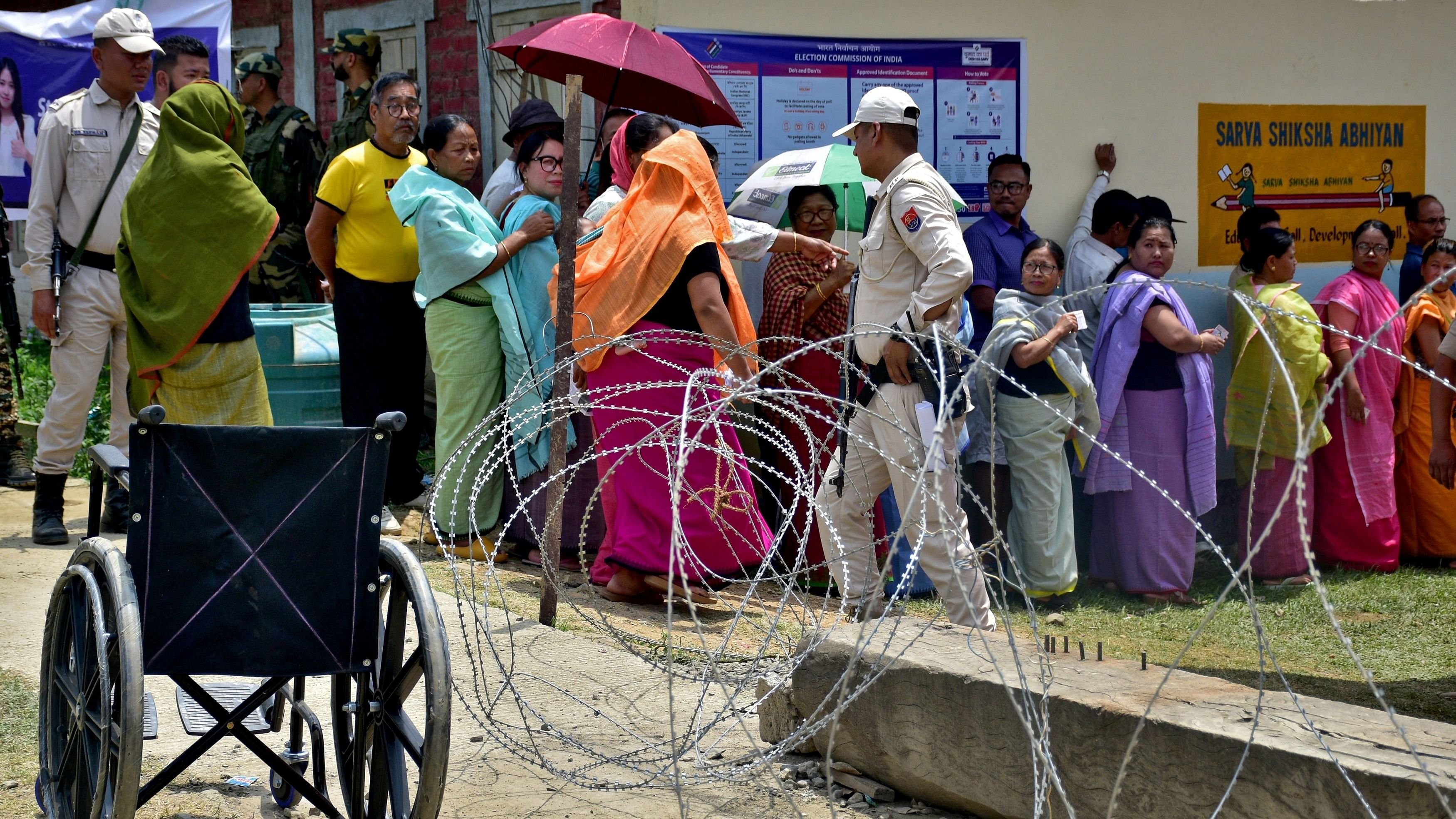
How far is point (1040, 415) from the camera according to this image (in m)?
6.06

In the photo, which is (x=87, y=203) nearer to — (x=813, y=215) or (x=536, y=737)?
(x=813, y=215)

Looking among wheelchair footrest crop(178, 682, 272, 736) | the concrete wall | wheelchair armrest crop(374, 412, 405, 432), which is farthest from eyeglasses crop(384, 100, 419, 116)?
wheelchair armrest crop(374, 412, 405, 432)

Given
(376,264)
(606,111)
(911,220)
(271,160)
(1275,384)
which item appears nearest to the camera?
(911,220)

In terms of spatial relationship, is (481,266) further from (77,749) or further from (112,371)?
(77,749)

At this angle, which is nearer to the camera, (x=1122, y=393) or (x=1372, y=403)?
(x=1122, y=393)

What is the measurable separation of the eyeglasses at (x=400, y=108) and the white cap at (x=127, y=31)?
98 cm

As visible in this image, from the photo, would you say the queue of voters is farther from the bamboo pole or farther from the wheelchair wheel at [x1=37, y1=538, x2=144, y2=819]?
the wheelchair wheel at [x1=37, y1=538, x2=144, y2=819]

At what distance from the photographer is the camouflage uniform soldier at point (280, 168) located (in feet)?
24.7

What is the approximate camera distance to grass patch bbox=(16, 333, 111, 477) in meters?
7.43

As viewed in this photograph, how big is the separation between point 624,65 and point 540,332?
1.34 m

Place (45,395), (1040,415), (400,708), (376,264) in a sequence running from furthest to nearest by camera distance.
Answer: (45,395) < (376,264) < (1040,415) < (400,708)

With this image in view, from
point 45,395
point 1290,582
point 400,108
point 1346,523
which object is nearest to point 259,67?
point 400,108

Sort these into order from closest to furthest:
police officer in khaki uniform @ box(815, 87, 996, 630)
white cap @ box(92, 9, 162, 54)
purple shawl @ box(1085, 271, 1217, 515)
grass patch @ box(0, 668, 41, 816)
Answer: grass patch @ box(0, 668, 41, 816)
police officer in khaki uniform @ box(815, 87, 996, 630)
white cap @ box(92, 9, 162, 54)
purple shawl @ box(1085, 271, 1217, 515)

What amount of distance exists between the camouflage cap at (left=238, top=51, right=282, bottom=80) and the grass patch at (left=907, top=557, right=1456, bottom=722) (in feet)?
15.5
